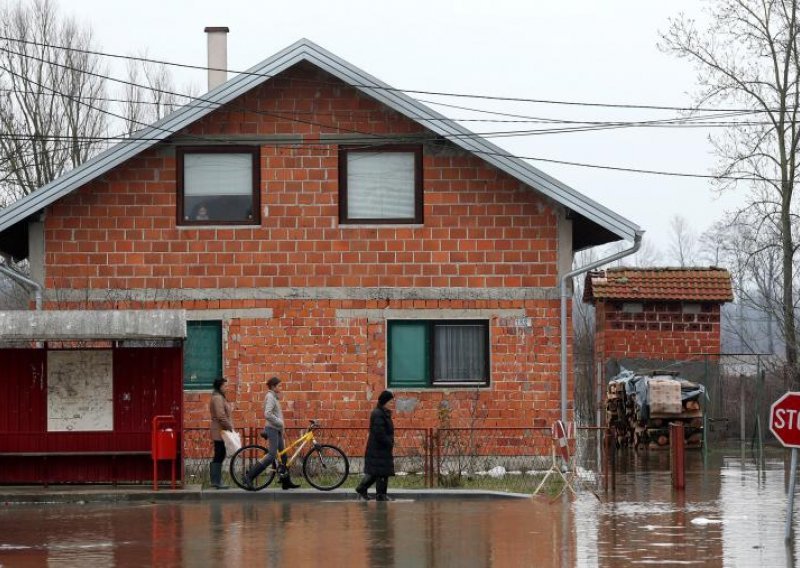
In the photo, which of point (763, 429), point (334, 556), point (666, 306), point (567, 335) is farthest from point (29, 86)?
point (334, 556)

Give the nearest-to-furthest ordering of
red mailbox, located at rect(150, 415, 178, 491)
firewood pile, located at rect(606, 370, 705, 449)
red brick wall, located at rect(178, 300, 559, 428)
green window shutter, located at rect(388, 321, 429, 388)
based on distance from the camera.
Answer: red mailbox, located at rect(150, 415, 178, 491), red brick wall, located at rect(178, 300, 559, 428), green window shutter, located at rect(388, 321, 429, 388), firewood pile, located at rect(606, 370, 705, 449)

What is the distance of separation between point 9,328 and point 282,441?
14.5 feet

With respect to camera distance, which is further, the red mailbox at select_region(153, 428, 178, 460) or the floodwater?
the red mailbox at select_region(153, 428, 178, 460)

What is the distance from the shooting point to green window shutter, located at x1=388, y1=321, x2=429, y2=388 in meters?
27.2

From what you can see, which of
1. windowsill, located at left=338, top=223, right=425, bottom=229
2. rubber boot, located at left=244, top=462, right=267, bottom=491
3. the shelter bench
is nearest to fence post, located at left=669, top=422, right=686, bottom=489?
windowsill, located at left=338, top=223, right=425, bottom=229

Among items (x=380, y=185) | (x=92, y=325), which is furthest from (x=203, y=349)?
(x=380, y=185)

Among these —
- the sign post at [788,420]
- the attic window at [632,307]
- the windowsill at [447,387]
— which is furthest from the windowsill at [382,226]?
the attic window at [632,307]

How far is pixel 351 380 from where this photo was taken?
1064 inches

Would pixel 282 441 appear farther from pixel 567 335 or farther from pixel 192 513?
pixel 567 335

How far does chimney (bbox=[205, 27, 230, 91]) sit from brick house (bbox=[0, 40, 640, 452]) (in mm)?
2553

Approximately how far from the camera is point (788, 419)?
17.0m

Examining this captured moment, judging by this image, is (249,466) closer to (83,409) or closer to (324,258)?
(83,409)

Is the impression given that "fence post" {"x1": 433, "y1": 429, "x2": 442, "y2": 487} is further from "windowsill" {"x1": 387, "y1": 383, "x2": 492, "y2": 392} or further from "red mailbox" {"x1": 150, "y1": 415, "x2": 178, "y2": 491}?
"red mailbox" {"x1": 150, "y1": 415, "x2": 178, "y2": 491}

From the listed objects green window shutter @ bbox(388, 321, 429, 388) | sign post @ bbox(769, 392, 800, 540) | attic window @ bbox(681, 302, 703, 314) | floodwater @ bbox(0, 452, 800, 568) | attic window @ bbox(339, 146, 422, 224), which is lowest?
floodwater @ bbox(0, 452, 800, 568)
